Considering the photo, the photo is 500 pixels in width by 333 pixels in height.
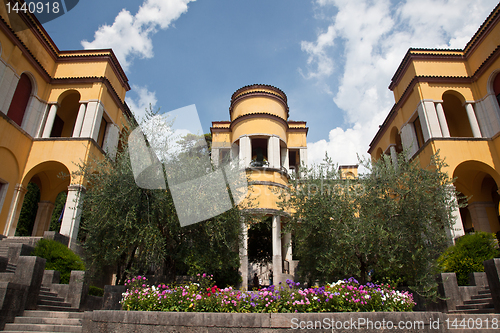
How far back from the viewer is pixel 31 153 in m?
16.7

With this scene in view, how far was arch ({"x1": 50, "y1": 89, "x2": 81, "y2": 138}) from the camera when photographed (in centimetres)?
2027

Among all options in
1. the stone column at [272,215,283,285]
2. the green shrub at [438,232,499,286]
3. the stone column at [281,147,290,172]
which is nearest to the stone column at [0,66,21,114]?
the stone column at [272,215,283,285]

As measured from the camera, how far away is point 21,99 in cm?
1681

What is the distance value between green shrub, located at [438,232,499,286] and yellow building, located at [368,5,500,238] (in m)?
3.57

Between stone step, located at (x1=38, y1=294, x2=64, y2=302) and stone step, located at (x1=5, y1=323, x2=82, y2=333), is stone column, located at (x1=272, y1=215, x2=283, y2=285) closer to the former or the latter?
stone step, located at (x1=38, y1=294, x2=64, y2=302)

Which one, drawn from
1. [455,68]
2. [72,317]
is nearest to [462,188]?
[455,68]

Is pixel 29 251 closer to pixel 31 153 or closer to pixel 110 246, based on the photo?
pixel 110 246

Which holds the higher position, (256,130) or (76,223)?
(256,130)

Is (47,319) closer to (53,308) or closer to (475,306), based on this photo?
(53,308)

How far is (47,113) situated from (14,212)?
6.09m

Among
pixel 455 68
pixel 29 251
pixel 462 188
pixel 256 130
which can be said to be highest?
pixel 455 68

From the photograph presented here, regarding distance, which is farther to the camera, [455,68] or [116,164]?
[455,68]

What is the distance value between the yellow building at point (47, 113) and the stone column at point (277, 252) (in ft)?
30.6

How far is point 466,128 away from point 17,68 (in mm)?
26862
